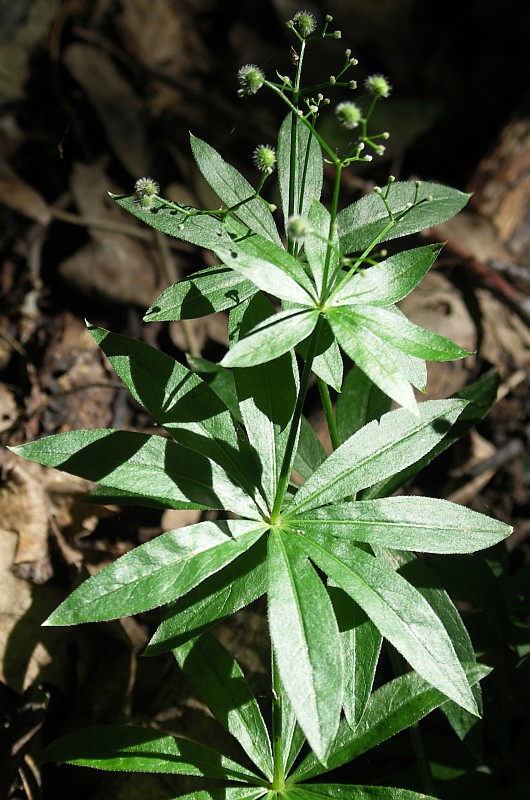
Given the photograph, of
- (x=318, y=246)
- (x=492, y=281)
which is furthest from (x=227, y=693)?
(x=492, y=281)

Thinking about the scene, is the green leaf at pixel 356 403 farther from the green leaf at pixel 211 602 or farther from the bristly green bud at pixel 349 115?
the bristly green bud at pixel 349 115

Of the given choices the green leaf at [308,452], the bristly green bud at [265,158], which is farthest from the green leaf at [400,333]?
the green leaf at [308,452]

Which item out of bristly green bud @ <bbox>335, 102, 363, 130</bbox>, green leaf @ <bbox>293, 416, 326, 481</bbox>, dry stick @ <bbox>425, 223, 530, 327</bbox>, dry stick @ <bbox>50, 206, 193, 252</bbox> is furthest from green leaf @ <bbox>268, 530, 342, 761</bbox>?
dry stick @ <bbox>425, 223, 530, 327</bbox>

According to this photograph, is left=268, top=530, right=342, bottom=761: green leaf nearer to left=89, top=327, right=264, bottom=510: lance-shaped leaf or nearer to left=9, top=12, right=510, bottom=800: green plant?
left=9, top=12, right=510, bottom=800: green plant

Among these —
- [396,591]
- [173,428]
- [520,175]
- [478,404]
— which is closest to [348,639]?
[396,591]

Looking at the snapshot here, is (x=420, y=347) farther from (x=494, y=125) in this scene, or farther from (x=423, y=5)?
(x=423, y=5)

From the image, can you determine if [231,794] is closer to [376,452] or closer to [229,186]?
[376,452]
